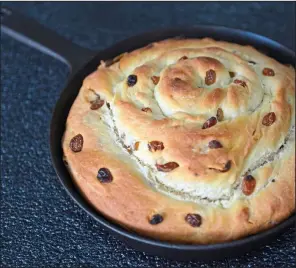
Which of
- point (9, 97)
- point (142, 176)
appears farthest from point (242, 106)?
point (9, 97)

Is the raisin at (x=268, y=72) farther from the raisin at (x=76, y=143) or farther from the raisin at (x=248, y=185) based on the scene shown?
the raisin at (x=76, y=143)

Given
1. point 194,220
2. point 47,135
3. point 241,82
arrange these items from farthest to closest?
point 47,135
point 241,82
point 194,220

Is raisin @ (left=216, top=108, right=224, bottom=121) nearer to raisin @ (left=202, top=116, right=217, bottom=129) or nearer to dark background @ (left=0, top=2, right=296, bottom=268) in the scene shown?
raisin @ (left=202, top=116, right=217, bottom=129)

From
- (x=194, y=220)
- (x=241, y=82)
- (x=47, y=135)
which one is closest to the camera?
(x=194, y=220)

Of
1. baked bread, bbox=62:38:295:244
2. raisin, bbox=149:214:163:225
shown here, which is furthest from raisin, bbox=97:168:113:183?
raisin, bbox=149:214:163:225

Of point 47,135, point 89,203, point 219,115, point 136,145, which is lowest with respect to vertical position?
point 47,135

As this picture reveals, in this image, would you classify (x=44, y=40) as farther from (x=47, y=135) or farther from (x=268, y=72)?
(x=268, y=72)

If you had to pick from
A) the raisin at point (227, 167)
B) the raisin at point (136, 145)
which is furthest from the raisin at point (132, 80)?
the raisin at point (227, 167)

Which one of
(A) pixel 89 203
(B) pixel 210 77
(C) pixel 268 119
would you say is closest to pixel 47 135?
(A) pixel 89 203
